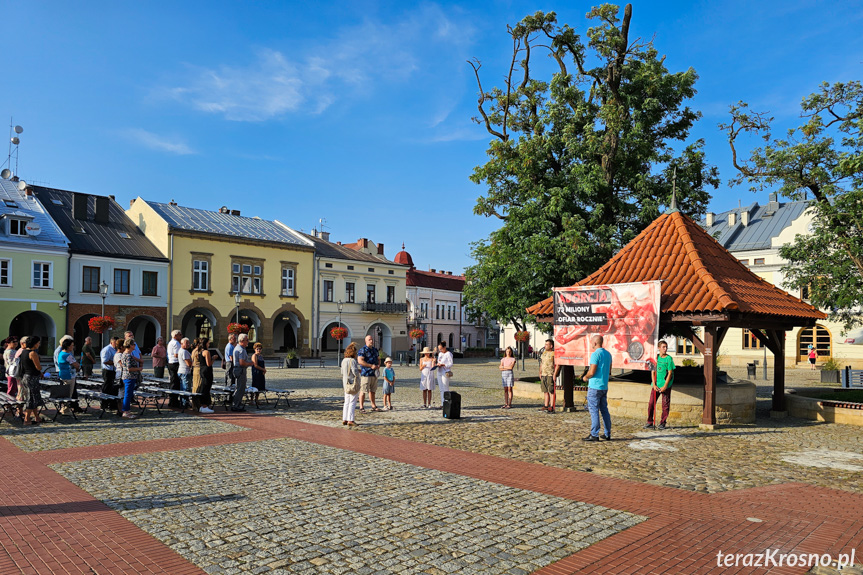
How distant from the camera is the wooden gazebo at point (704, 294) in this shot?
1349cm

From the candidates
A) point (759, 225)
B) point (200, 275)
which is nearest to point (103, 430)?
point (200, 275)

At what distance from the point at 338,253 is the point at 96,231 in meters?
18.5

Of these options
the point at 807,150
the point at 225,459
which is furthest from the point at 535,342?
the point at 225,459

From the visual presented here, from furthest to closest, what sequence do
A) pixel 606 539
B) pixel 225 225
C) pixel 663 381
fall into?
pixel 225 225, pixel 663 381, pixel 606 539

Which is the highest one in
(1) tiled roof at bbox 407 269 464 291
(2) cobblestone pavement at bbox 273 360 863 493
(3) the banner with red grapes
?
(1) tiled roof at bbox 407 269 464 291

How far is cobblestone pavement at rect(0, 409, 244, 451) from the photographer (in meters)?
10.7

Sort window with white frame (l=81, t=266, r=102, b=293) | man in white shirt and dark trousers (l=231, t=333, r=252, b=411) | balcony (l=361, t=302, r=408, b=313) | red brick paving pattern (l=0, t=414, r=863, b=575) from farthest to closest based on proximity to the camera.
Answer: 1. balcony (l=361, t=302, r=408, b=313)
2. window with white frame (l=81, t=266, r=102, b=293)
3. man in white shirt and dark trousers (l=231, t=333, r=252, b=411)
4. red brick paving pattern (l=0, t=414, r=863, b=575)

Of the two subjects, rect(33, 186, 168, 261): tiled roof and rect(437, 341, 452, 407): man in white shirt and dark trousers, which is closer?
rect(437, 341, 452, 407): man in white shirt and dark trousers

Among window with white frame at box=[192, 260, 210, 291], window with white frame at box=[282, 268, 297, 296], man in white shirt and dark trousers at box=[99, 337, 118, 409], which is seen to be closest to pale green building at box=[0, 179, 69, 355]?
window with white frame at box=[192, 260, 210, 291]

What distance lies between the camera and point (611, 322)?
49.0 ft

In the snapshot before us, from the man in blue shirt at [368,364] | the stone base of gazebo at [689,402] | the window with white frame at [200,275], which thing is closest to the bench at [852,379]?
the stone base of gazebo at [689,402]

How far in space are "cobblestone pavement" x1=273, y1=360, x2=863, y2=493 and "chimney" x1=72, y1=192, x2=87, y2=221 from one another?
31746mm

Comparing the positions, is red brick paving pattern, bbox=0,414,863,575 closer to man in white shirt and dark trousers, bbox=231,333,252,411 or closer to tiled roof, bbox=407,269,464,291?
man in white shirt and dark trousers, bbox=231,333,252,411

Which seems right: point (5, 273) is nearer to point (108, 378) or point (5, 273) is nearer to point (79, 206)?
point (79, 206)
